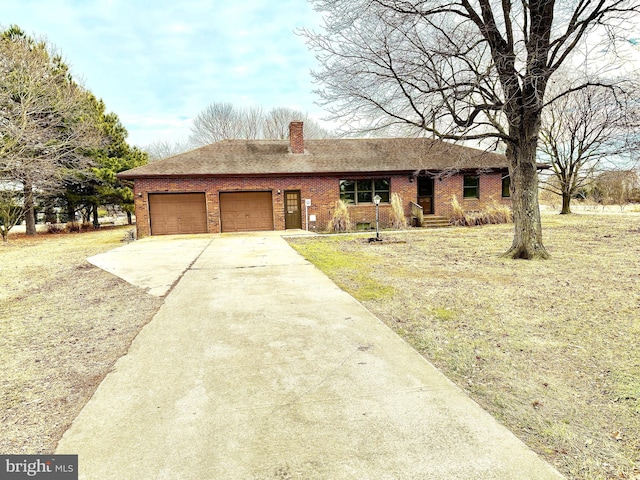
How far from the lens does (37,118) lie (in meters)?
17.6

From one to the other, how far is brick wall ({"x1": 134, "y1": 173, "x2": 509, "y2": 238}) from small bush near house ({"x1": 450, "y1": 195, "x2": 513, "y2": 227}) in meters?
0.99

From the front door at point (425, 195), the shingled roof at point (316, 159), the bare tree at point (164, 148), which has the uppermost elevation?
the bare tree at point (164, 148)

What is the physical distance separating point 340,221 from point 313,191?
2.24 metres

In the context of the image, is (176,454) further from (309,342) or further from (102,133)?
(102,133)

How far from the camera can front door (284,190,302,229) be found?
17891 millimetres

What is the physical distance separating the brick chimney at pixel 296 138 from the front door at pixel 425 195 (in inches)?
270

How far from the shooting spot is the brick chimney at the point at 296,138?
18984mm

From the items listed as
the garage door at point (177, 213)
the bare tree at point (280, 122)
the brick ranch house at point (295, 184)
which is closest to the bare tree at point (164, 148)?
the bare tree at point (280, 122)

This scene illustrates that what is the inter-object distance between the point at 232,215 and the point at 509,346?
15592 millimetres

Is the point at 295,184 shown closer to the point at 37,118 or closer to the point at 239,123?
the point at 37,118

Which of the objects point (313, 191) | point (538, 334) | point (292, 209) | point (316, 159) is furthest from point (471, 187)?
point (538, 334)

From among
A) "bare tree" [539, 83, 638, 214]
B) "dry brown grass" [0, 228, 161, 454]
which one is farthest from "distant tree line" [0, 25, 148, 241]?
"bare tree" [539, 83, 638, 214]

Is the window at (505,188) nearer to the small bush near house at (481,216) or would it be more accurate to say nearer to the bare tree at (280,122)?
the small bush near house at (481,216)

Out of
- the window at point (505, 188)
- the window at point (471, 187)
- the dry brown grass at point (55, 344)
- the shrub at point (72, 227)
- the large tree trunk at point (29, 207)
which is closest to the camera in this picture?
the dry brown grass at point (55, 344)
